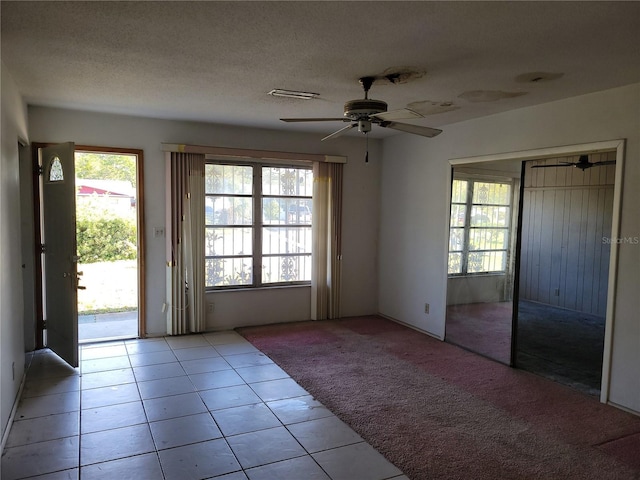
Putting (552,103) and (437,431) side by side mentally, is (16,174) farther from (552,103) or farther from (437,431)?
(552,103)

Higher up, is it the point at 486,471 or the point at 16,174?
the point at 16,174

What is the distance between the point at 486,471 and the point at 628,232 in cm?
205

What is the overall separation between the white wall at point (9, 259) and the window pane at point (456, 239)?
161 inches

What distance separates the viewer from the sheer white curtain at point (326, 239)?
5734mm

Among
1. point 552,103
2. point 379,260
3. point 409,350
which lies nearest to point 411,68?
point 552,103

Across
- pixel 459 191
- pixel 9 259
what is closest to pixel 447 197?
pixel 459 191

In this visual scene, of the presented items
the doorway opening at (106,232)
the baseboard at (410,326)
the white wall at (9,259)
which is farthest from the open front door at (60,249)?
the baseboard at (410,326)

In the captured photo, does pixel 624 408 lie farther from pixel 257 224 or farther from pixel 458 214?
pixel 257 224

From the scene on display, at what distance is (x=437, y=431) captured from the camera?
9.91 ft

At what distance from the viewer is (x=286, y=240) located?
19.0 ft

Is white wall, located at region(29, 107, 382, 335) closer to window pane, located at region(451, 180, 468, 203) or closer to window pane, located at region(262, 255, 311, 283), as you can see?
window pane, located at region(262, 255, 311, 283)

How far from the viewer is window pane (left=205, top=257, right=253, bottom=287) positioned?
17.7 ft

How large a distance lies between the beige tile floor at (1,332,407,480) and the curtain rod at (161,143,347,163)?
7.31ft

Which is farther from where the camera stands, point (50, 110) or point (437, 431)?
point (50, 110)
